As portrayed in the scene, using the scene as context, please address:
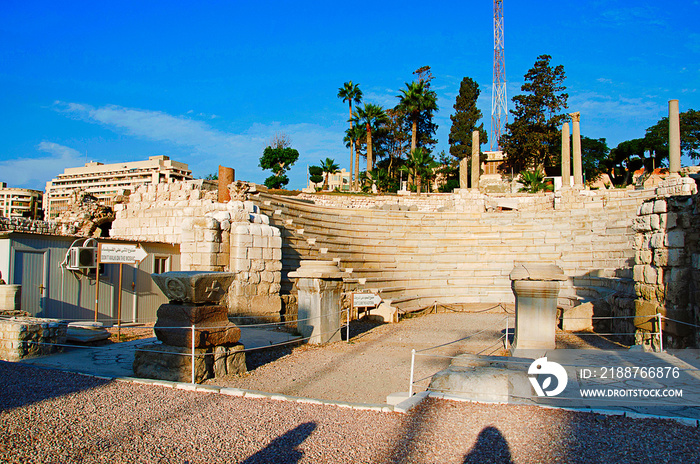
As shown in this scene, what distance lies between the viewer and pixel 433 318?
14180 mm

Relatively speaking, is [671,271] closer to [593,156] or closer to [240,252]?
[240,252]

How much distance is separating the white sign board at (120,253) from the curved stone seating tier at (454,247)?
4.12 meters

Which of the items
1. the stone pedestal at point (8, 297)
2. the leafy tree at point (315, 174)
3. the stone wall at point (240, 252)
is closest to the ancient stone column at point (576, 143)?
the stone wall at point (240, 252)

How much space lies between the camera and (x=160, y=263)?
11508 mm

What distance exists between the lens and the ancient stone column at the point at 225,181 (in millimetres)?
13531

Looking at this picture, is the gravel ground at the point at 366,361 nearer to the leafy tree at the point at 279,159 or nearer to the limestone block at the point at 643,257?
the limestone block at the point at 643,257

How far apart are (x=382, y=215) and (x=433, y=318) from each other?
699 centimetres

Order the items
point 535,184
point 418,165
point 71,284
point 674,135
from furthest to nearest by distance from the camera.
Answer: point 418,165
point 535,184
point 674,135
point 71,284

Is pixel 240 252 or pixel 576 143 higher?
pixel 576 143

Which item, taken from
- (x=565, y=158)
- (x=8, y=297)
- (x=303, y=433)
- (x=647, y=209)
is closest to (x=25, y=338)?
(x=8, y=297)

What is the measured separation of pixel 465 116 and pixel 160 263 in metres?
49.7

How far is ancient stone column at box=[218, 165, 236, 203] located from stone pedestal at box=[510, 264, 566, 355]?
916cm

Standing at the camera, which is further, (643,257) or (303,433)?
(643,257)

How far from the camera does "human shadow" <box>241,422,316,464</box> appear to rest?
3.41 metres
